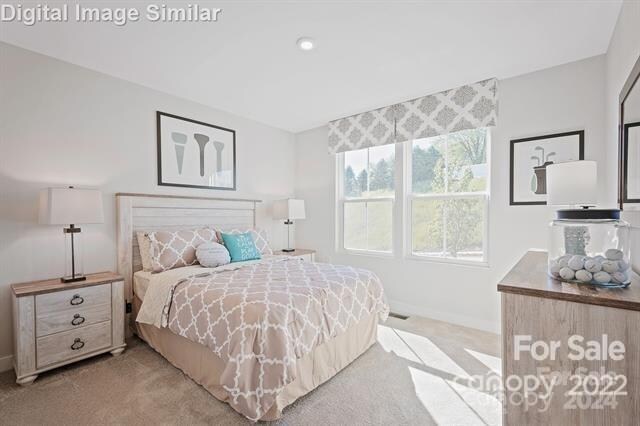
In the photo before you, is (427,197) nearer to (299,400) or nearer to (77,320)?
(299,400)

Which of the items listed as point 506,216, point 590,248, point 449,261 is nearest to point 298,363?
point 590,248

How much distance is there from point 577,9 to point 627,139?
1008 mm

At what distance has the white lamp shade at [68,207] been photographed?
2240mm

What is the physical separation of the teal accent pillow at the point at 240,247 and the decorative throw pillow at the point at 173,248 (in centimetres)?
23

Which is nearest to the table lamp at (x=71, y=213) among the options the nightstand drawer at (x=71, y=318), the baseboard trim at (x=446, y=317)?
the nightstand drawer at (x=71, y=318)

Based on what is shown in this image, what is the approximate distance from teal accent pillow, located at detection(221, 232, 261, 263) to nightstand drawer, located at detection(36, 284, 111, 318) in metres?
1.06

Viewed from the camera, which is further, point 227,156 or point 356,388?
point 227,156

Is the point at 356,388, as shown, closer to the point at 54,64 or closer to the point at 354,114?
the point at 354,114

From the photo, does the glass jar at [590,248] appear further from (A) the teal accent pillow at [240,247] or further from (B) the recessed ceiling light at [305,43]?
(A) the teal accent pillow at [240,247]

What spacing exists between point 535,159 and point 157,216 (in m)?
3.79

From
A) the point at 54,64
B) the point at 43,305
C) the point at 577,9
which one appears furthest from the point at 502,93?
the point at 43,305

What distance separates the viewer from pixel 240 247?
313cm

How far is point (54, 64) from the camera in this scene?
8.28 ft

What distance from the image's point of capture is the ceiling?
1976mm
